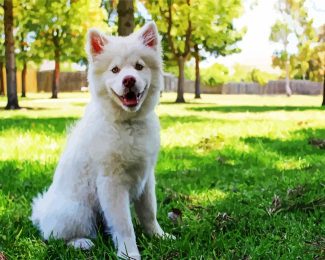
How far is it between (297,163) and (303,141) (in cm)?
188

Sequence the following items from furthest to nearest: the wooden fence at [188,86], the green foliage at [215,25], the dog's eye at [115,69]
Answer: the wooden fence at [188,86], the green foliage at [215,25], the dog's eye at [115,69]

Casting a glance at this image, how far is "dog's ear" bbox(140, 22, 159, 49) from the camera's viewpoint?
295 centimetres

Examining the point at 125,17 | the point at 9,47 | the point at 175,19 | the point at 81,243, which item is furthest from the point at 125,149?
the point at 175,19

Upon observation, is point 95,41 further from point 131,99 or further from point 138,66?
point 131,99

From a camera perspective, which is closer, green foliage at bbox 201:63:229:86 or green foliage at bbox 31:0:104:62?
green foliage at bbox 31:0:104:62

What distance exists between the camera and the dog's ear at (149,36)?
9.68ft

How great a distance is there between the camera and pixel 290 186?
4.55 meters

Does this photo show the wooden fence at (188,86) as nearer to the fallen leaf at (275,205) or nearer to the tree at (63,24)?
the tree at (63,24)

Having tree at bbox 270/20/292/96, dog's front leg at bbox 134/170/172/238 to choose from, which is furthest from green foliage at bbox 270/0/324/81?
dog's front leg at bbox 134/170/172/238

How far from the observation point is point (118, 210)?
2.89 metres

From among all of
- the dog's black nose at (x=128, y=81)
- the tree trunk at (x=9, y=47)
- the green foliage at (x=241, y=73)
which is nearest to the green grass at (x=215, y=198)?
the dog's black nose at (x=128, y=81)

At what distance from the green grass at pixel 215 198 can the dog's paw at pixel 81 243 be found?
0.05m

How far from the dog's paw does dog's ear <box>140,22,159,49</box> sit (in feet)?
4.04

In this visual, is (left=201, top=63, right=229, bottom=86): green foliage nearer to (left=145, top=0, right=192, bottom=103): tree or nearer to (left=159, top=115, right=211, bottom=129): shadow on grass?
(left=145, top=0, right=192, bottom=103): tree
